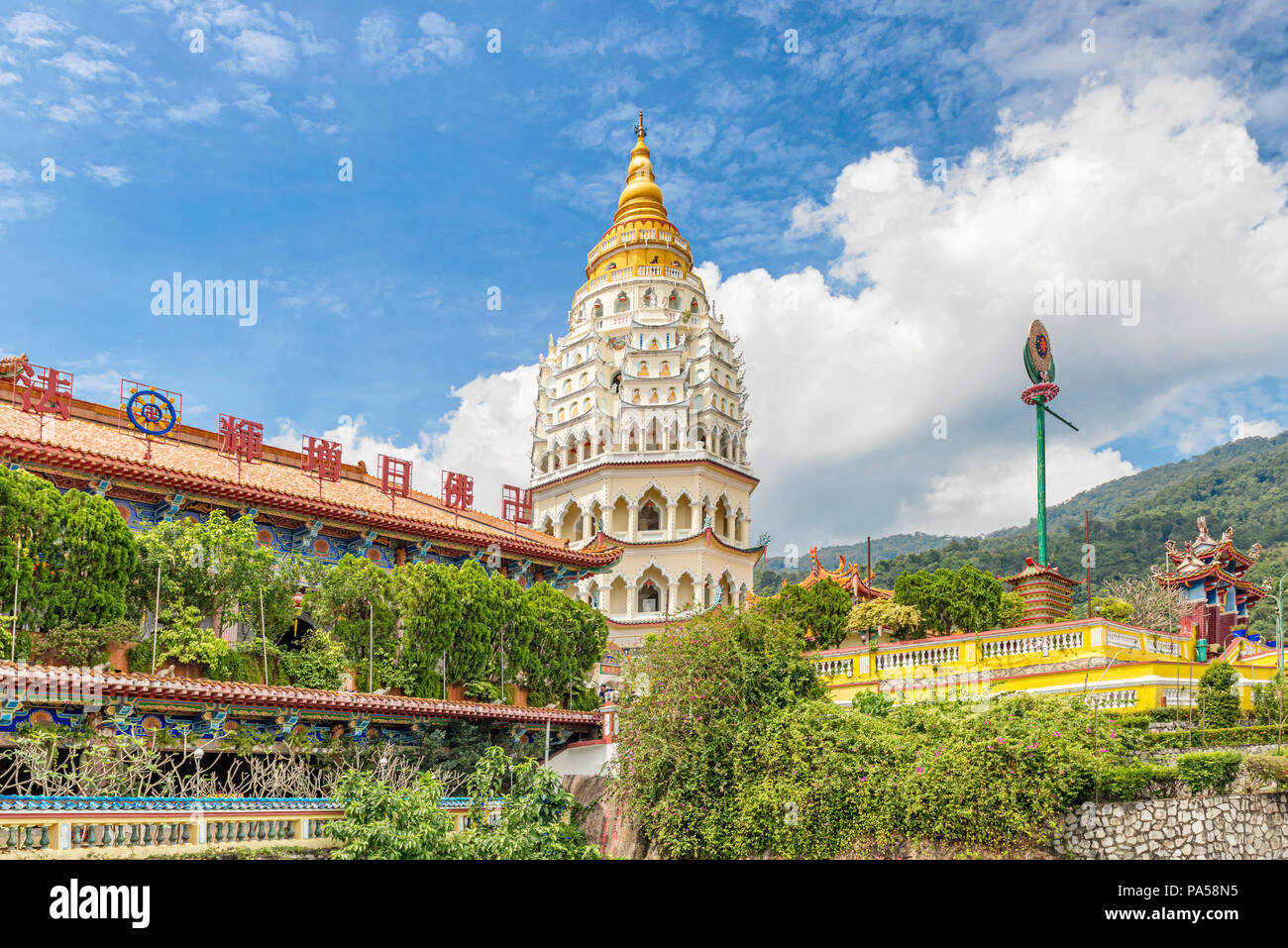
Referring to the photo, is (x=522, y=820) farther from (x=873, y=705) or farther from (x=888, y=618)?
(x=888, y=618)

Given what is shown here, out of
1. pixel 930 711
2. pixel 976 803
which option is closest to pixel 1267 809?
pixel 976 803

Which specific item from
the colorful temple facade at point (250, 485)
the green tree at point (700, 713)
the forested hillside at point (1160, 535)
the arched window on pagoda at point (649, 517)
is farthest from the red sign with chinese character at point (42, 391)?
the forested hillside at point (1160, 535)

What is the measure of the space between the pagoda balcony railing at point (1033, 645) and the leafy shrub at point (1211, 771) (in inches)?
293

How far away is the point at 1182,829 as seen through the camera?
683 inches

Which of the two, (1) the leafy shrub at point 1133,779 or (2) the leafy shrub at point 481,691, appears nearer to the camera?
(1) the leafy shrub at point 1133,779

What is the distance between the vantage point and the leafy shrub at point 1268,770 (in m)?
17.1

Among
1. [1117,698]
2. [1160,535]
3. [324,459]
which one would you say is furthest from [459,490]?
[1160,535]

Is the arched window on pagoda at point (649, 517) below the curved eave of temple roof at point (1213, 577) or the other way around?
the other way around

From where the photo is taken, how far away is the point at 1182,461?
13825 centimetres

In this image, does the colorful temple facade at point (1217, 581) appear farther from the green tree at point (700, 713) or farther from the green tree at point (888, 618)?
the green tree at point (700, 713)

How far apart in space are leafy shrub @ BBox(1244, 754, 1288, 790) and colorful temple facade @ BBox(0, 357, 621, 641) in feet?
61.2

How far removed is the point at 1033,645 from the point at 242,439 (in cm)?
1963

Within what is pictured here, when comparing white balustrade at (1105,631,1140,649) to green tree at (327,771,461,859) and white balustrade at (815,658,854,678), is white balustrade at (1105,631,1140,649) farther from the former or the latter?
green tree at (327,771,461,859)

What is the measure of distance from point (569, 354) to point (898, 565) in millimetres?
34785
